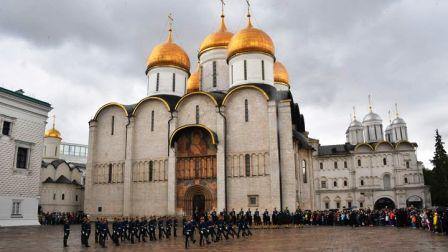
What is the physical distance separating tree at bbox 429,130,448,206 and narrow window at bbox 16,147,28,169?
1803 inches

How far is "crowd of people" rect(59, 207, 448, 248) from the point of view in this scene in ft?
50.7

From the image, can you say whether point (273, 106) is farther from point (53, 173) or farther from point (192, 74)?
point (53, 173)

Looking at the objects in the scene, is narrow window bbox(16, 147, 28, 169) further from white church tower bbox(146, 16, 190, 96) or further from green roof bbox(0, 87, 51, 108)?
white church tower bbox(146, 16, 190, 96)

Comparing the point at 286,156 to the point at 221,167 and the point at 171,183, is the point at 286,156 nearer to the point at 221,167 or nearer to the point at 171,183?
the point at 221,167

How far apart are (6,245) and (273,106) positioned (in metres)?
18.3

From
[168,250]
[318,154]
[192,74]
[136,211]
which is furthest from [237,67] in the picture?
[318,154]

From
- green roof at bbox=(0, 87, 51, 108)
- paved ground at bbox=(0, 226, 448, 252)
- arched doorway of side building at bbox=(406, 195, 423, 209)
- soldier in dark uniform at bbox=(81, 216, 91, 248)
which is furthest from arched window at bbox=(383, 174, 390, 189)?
soldier in dark uniform at bbox=(81, 216, 91, 248)

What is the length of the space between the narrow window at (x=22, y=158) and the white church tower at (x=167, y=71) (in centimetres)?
1129

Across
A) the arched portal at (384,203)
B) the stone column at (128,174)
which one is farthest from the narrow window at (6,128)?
the arched portal at (384,203)

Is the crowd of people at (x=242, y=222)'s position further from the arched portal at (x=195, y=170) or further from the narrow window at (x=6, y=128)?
the narrow window at (x=6, y=128)

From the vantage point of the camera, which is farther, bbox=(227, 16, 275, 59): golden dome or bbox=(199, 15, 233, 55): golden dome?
bbox=(199, 15, 233, 55): golden dome

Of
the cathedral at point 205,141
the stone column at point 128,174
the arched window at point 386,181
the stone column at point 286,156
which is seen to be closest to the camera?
the stone column at point 286,156

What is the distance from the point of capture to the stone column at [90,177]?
31.3m

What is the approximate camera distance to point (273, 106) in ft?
88.3
